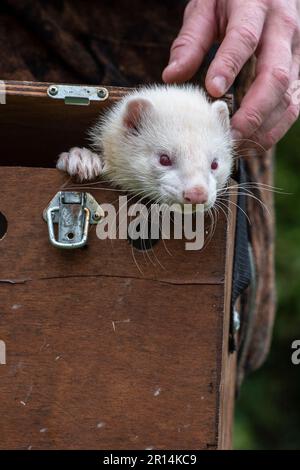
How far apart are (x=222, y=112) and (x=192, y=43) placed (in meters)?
0.30

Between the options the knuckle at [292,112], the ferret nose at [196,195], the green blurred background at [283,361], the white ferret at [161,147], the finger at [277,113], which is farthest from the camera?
the green blurred background at [283,361]

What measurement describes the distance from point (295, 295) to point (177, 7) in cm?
310

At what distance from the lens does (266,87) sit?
2533mm

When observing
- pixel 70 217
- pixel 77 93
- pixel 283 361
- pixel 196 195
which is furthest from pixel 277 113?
pixel 283 361

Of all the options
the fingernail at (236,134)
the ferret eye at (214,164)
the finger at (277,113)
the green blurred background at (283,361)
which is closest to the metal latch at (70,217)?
the ferret eye at (214,164)

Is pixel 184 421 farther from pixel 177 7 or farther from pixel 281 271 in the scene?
pixel 281 271

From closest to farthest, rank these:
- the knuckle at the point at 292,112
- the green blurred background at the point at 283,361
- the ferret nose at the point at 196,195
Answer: the ferret nose at the point at 196,195 → the knuckle at the point at 292,112 → the green blurred background at the point at 283,361

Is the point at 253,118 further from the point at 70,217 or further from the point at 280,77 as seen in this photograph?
the point at 70,217

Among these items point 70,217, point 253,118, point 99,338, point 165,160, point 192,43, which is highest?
point 192,43

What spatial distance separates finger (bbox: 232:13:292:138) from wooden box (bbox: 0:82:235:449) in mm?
477

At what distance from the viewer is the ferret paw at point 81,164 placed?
234 centimetres

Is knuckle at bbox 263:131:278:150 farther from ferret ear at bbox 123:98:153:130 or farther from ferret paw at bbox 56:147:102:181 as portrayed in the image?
ferret paw at bbox 56:147:102:181

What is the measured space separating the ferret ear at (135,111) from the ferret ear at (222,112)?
0.69 ft

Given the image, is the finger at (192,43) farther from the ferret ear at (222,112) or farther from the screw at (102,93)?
the screw at (102,93)
